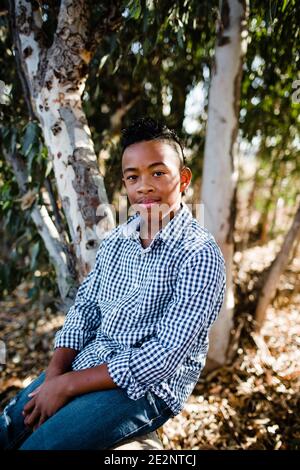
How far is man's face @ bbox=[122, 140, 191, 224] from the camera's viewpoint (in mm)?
1391

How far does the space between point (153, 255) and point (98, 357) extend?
16.7 inches

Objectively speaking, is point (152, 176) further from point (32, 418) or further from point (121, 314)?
point (32, 418)

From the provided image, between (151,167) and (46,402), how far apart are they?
89 centimetres

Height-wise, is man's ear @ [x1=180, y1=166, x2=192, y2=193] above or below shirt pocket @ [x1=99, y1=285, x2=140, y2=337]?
above

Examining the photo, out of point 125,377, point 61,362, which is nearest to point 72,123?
point 61,362

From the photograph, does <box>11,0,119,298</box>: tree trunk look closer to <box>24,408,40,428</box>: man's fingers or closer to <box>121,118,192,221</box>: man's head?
<box>121,118,192,221</box>: man's head

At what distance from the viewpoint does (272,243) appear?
547cm

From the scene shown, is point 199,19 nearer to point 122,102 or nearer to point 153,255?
point 122,102

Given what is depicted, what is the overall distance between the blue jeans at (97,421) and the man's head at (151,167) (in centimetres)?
67

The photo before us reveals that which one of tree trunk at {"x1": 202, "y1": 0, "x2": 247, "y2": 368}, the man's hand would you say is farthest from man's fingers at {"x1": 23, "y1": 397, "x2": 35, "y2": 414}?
tree trunk at {"x1": 202, "y1": 0, "x2": 247, "y2": 368}

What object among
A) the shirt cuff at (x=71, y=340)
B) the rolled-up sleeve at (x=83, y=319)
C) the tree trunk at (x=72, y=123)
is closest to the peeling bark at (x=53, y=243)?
the tree trunk at (x=72, y=123)

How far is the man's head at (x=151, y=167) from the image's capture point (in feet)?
4.57

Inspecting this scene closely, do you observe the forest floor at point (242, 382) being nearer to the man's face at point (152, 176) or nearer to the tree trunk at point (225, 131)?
the tree trunk at point (225, 131)

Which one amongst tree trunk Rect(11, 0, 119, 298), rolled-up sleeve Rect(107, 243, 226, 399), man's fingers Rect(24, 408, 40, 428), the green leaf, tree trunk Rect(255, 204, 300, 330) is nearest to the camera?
rolled-up sleeve Rect(107, 243, 226, 399)
